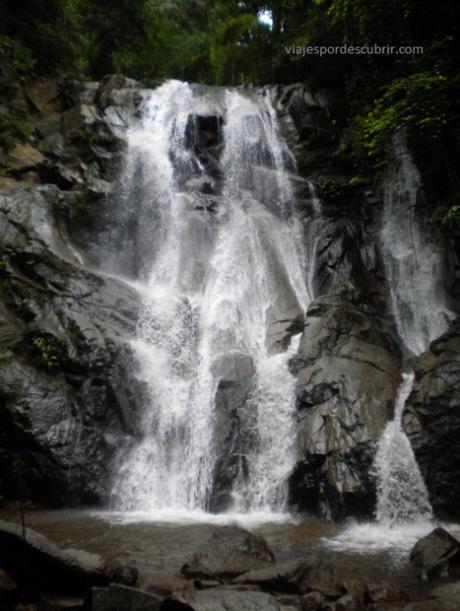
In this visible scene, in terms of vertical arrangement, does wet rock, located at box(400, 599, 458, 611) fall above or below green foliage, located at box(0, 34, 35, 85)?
below

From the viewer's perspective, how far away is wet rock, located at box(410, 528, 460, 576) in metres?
5.74

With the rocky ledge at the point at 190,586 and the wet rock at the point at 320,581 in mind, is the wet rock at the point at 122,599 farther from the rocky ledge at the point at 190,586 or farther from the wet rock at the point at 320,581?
the wet rock at the point at 320,581

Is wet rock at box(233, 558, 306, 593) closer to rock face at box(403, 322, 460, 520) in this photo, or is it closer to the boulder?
the boulder

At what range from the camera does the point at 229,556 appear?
581 cm

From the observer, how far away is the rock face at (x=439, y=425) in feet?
26.9

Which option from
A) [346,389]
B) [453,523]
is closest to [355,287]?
[346,389]

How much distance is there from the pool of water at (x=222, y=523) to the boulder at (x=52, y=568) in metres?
0.48

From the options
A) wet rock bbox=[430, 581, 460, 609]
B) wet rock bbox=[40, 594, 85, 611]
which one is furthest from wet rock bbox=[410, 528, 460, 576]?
wet rock bbox=[40, 594, 85, 611]

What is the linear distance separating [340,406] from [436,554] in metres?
3.63

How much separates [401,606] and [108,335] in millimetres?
7868

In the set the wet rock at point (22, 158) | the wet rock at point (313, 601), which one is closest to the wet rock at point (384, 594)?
the wet rock at point (313, 601)

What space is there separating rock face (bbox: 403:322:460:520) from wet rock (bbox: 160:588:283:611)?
15.4ft

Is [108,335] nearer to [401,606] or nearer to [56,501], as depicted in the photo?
[56,501]

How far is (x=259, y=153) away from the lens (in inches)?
723
